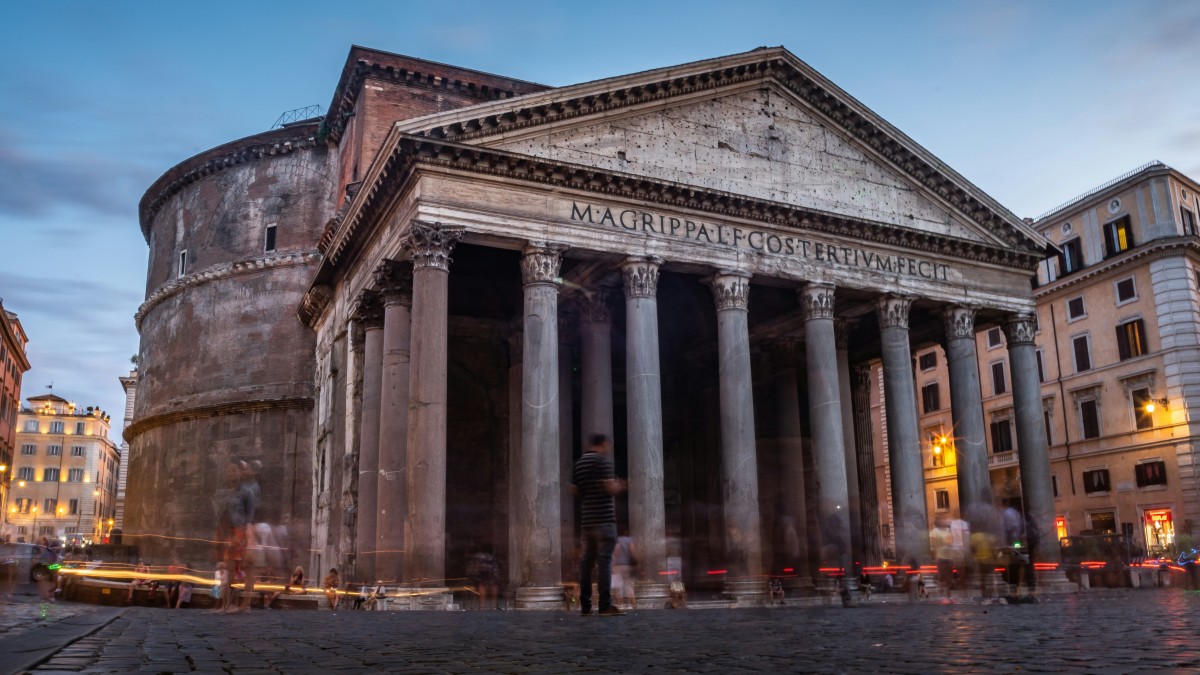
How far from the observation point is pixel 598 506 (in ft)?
34.1

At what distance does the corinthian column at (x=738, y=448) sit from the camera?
749 inches

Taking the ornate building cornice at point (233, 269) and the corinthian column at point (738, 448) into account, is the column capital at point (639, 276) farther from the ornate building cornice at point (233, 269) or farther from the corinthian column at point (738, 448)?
the ornate building cornice at point (233, 269)

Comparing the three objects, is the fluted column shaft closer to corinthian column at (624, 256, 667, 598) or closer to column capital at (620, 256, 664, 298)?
corinthian column at (624, 256, 667, 598)

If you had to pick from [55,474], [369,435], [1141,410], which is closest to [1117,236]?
[1141,410]

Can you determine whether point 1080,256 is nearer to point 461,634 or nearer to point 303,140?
point 303,140

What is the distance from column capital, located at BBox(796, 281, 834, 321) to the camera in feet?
70.5

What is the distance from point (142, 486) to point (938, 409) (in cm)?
3236

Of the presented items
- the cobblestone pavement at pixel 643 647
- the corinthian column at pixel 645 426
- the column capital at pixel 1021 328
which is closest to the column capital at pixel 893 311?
the column capital at pixel 1021 328

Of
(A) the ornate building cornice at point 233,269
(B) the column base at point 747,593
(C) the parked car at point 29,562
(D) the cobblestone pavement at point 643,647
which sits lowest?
(B) the column base at point 747,593

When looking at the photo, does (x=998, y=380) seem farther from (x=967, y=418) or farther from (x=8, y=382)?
(x=8, y=382)

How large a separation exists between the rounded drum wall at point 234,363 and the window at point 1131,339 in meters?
28.3

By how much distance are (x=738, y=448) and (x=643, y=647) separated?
13124 mm

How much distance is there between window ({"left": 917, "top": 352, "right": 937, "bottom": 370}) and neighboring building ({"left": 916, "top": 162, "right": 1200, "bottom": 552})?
9.12 feet

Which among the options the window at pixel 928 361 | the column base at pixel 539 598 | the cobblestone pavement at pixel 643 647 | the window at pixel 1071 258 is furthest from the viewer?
the window at pixel 928 361
